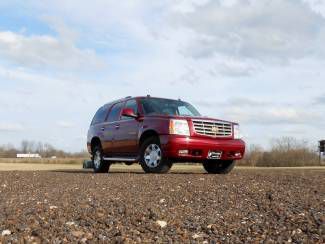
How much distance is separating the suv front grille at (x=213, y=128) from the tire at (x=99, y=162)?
11.2 ft

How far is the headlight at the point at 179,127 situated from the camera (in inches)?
416

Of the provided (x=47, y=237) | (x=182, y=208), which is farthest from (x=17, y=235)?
(x=182, y=208)

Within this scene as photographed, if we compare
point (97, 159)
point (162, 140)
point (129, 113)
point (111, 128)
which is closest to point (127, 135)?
point (129, 113)

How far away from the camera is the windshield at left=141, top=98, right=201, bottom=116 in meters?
11.8

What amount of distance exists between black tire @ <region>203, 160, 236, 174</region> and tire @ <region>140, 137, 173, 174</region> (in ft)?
4.56

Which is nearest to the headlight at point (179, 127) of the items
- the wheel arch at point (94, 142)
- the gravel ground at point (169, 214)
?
the gravel ground at point (169, 214)

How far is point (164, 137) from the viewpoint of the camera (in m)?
10.6

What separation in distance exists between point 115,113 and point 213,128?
3.07 m

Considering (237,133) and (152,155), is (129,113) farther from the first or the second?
(237,133)

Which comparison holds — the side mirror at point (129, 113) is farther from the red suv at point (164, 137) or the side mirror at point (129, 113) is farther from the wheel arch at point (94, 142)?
the wheel arch at point (94, 142)

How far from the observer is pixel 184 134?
10609 millimetres

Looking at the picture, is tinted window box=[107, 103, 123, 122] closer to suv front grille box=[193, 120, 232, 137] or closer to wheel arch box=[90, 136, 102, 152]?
wheel arch box=[90, 136, 102, 152]

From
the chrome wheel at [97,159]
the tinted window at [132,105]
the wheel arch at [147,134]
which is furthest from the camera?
the chrome wheel at [97,159]

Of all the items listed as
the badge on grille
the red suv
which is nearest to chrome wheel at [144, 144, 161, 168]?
the red suv
